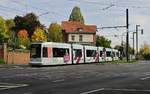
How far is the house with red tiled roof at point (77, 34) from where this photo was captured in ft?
493

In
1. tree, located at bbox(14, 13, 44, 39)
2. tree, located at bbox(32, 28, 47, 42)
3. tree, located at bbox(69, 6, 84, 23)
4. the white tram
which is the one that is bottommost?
the white tram

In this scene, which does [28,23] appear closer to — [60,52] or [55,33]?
[55,33]

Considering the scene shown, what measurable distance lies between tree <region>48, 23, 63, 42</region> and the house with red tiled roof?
5883 mm

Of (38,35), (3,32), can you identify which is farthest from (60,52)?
(3,32)

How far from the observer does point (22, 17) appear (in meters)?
130

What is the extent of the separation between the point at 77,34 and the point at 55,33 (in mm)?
12808

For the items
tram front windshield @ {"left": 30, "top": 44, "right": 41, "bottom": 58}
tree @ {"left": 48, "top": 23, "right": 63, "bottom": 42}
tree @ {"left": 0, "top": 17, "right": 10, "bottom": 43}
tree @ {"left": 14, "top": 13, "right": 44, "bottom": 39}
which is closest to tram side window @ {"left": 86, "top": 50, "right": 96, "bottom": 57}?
tram front windshield @ {"left": 30, "top": 44, "right": 41, "bottom": 58}

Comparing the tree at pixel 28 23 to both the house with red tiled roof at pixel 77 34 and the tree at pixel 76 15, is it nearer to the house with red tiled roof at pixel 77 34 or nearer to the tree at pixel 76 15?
the house with red tiled roof at pixel 77 34

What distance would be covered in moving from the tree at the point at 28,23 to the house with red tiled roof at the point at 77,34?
1810 cm

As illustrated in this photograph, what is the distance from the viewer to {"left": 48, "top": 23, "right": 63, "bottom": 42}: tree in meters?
139

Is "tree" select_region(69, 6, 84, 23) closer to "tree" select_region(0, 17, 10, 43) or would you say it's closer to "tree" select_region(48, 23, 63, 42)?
"tree" select_region(48, 23, 63, 42)

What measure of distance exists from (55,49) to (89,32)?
93150mm

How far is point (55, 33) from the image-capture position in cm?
14012

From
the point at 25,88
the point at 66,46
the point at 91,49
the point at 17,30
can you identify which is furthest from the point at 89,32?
the point at 25,88
